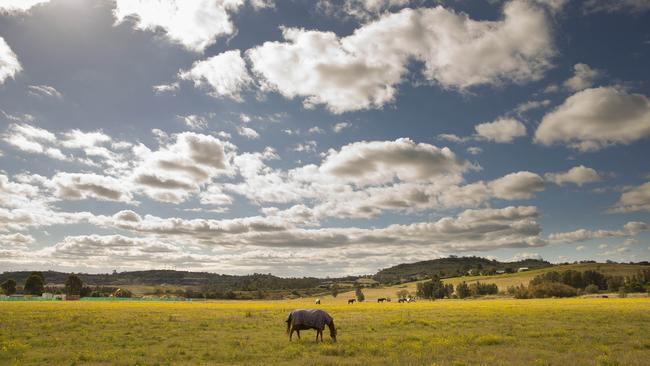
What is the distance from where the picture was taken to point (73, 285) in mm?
177250

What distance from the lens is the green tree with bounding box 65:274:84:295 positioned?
175875 millimetres

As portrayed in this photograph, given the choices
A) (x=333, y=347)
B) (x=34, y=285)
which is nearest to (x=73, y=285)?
(x=34, y=285)

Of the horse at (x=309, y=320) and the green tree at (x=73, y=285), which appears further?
the green tree at (x=73, y=285)

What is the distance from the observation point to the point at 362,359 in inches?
734

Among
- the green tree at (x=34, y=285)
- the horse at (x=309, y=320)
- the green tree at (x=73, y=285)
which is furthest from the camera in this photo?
the green tree at (x=73, y=285)

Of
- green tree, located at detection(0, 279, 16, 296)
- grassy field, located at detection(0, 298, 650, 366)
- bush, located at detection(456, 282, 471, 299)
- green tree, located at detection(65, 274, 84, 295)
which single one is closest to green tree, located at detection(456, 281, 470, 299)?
bush, located at detection(456, 282, 471, 299)

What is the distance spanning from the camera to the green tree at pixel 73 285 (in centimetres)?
17588

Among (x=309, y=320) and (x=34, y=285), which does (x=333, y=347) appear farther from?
(x=34, y=285)

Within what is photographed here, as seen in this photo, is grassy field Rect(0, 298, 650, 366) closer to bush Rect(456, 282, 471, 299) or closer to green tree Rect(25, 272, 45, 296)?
bush Rect(456, 282, 471, 299)

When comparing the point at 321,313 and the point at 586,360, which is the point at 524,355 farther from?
the point at 321,313

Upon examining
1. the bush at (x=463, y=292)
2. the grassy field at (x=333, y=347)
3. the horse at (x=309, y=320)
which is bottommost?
the bush at (x=463, y=292)

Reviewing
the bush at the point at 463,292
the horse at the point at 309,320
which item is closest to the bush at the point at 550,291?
the bush at the point at 463,292

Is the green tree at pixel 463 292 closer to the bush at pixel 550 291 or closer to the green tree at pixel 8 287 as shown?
the bush at pixel 550 291

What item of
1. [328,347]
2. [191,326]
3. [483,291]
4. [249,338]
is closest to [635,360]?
[328,347]
